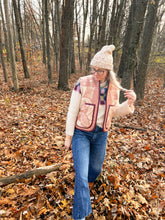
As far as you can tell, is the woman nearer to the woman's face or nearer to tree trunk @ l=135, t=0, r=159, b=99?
the woman's face

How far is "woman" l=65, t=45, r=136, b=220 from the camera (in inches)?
70.6

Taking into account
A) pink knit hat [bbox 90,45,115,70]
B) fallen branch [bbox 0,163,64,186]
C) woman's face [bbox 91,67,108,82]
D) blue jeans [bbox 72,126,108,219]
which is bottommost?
fallen branch [bbox 0,163,64,186]

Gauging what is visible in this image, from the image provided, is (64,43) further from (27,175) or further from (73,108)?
(27,175)

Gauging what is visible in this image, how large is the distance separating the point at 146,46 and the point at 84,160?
7367mm

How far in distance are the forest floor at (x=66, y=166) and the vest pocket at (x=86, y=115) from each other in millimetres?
1523

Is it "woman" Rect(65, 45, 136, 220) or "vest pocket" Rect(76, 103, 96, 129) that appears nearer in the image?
"woman" Rect(65, 45, 136, 220)

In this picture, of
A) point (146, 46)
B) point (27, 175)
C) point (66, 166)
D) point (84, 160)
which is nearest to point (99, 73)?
point (84, 160)

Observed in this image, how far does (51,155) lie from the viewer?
362 centimetres

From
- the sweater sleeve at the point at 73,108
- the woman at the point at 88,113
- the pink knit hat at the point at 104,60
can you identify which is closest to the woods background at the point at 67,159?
the woman at the point at 88,113

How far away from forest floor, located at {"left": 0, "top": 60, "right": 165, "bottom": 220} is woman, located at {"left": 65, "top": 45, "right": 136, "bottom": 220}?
84cm

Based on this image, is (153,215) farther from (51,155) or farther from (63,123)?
(63,123)

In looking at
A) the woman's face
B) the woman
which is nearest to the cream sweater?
the woman

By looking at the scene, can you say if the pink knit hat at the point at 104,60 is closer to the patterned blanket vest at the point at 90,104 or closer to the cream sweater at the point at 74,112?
the patterned blanket vest at the point at 90,104

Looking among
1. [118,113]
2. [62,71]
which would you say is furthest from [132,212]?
[62,71]
